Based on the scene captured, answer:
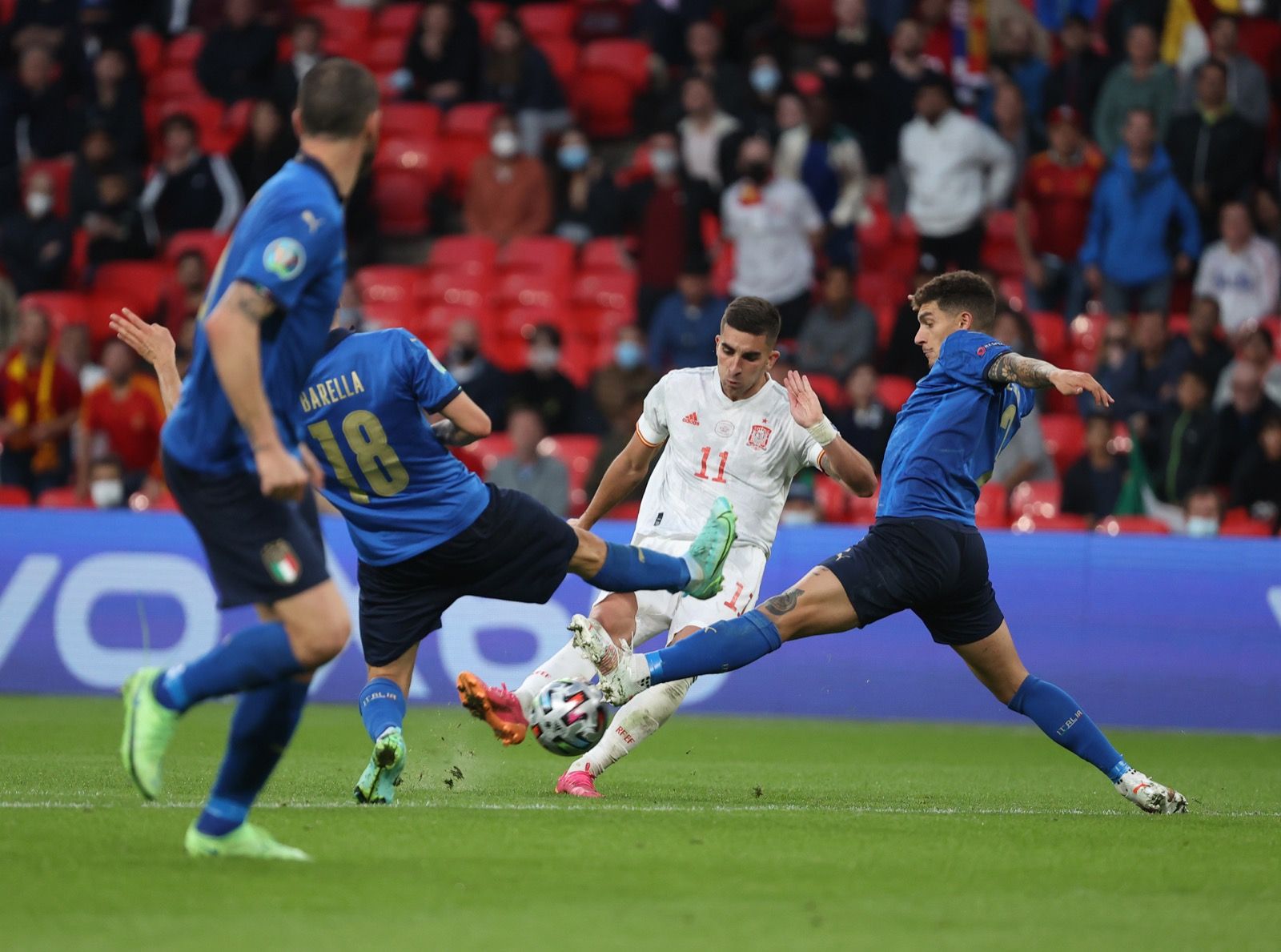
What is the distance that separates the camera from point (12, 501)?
1592 centimetres

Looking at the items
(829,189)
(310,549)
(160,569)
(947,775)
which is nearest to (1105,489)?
(829,189)

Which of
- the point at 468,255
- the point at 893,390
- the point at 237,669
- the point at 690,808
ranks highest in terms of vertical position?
the point at 468,255

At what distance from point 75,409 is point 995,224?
356 inches

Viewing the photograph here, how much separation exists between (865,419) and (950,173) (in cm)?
311

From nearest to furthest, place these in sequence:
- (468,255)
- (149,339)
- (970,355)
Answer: (149,339) → (970,355) → (468,255)

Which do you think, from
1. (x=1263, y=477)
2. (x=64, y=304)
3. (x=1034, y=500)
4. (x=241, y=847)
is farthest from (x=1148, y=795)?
(x=64, y=304)

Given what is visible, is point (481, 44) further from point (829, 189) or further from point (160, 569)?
point (160, 569)

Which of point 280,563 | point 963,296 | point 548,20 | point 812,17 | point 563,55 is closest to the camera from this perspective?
point 280,563

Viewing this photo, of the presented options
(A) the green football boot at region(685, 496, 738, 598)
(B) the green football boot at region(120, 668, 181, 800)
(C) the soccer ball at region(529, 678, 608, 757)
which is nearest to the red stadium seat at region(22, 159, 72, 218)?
(A) the green football boot at region(685, 496, 738, 598)

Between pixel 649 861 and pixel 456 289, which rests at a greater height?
pixel 456 289

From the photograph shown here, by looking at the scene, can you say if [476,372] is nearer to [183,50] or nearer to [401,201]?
[401,201]

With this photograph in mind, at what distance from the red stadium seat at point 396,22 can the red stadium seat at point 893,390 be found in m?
8.25

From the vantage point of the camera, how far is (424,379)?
696cm

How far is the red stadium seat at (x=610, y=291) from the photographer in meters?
18.2
